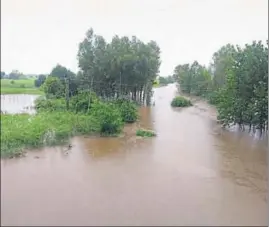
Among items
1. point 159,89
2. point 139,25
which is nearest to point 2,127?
point 139,25

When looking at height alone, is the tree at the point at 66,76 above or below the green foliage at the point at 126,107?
above

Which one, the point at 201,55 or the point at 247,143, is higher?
the point at 201,55

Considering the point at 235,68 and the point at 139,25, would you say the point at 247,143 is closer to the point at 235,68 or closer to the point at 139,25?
the point at 235,68

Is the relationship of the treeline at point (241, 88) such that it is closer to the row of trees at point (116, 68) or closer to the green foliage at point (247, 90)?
the green foliage at point (247, 90)

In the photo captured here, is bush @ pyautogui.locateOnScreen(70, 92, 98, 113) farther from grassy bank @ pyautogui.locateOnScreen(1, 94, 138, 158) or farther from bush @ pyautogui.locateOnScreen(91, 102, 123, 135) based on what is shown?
bush @ pyautogui.locateOnScreen(91, 102, 123, 135)

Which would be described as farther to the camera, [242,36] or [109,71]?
[109,71]

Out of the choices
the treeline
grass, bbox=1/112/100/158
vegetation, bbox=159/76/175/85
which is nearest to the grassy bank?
grass, bbox=1/112/100/158

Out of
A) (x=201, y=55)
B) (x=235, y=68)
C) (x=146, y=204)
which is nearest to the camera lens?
(x=146, y=204)

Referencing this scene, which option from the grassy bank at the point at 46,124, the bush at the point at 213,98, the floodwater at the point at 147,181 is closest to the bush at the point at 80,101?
the grassy bank at the point at 46,124
